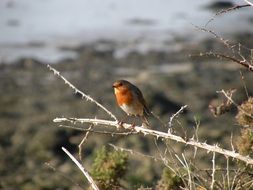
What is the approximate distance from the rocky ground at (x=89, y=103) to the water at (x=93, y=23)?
1231mm

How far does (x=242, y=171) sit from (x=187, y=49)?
2206 centimetres

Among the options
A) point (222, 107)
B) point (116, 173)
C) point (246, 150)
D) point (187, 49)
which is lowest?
point (187, 49)

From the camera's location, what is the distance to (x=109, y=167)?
5.44 m

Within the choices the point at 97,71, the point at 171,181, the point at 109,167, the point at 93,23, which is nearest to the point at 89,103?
the point at 97,71

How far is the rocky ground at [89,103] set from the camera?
1512 cm

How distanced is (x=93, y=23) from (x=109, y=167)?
78.7ft

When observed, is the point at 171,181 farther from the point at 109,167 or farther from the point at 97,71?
the point at 97,71

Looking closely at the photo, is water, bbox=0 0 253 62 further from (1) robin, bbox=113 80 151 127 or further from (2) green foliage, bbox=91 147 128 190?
(1) robin, bbox=113 80 151 127

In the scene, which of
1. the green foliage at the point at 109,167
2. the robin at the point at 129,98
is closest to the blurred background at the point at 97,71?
the green foliage at the point at 109,167

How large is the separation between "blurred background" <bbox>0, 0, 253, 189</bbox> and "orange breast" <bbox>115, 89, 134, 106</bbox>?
508 centimetres

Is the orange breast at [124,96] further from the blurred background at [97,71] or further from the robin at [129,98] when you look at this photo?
the blurred background at [97,71]

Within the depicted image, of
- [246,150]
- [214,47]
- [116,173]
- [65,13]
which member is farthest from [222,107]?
[65,13]

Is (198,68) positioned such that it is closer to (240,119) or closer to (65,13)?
(65,13)

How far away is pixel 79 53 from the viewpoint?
25234mm
